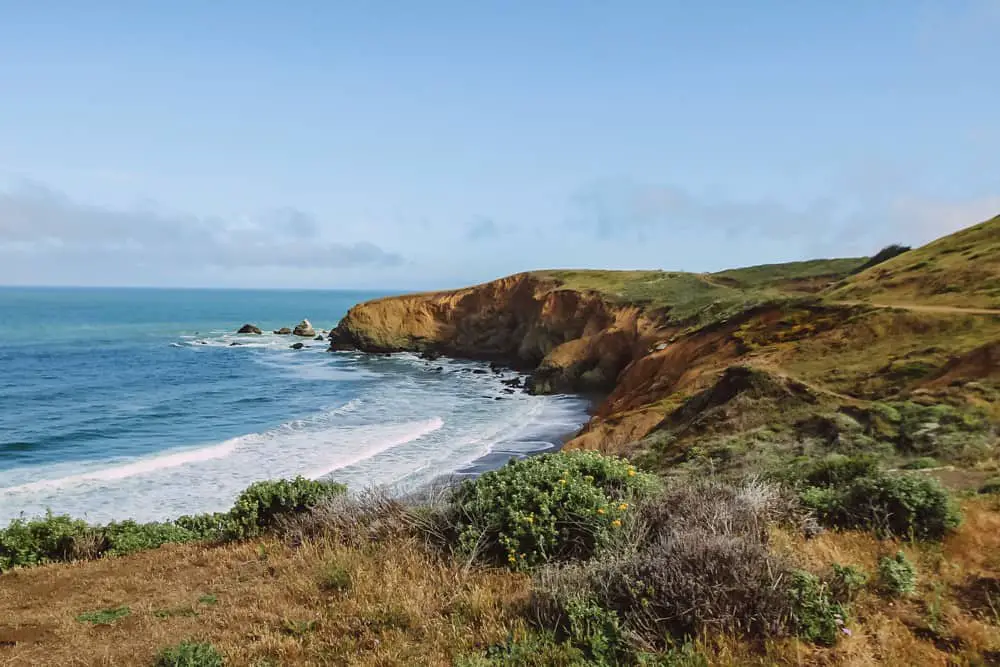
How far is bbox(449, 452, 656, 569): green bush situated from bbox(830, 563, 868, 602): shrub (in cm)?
200

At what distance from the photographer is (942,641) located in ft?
14.0

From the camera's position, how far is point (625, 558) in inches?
206

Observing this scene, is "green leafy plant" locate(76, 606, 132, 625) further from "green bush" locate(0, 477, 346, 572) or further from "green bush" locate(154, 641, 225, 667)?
"green bush" locate(0, 477, 346, 572)

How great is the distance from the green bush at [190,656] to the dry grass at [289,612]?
0.13 meters

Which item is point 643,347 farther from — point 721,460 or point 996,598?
point 996,598

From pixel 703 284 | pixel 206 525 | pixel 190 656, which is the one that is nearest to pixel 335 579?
pixel 190 656

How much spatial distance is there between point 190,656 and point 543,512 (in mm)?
3494

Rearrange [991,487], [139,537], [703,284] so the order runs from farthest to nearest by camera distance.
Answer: [703,284]
[139,537]
[991,487]

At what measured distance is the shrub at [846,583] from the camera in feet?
15.4

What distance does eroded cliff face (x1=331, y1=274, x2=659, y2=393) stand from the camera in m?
38.6

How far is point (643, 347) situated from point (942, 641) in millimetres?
31188

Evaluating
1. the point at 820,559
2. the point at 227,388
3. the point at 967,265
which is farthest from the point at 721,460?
the point at 227,388

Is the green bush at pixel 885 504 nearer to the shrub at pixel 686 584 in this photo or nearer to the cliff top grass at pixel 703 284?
the shrub at pixel 686 584

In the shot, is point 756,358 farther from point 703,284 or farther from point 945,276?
point 703,284
